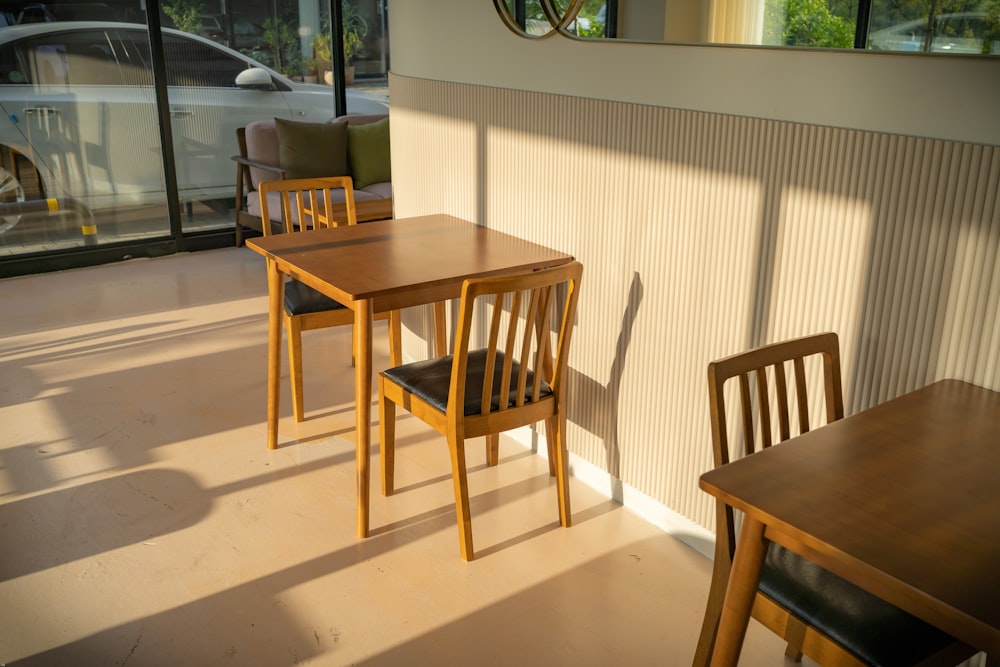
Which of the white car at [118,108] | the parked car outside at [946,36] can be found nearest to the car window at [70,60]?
the white car at [118,108]

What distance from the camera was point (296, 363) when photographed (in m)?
3.34

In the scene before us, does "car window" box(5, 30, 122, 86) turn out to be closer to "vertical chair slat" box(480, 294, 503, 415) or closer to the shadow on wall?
the shadow on wall

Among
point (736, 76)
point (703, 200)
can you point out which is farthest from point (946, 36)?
point (703, 200)

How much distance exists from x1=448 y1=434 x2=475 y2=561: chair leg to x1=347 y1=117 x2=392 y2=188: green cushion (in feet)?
11.6

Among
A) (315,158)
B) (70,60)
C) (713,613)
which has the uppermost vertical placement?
(70,60)

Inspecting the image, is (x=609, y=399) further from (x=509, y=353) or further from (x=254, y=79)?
(x=254, y=79)

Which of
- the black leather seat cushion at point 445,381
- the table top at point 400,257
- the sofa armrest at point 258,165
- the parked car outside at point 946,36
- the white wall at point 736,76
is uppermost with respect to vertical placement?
the parked car outside at point 946,36

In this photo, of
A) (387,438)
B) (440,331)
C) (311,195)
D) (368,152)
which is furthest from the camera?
(368,152)

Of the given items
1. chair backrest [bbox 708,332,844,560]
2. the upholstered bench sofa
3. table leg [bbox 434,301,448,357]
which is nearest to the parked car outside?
chair backrest [bbox 708,332,844,560]

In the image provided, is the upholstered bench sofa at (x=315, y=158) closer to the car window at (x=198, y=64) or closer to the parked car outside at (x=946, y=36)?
the car window at (x=198, y=64)

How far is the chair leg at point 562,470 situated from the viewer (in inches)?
108

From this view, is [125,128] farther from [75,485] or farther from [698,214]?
[698,214]

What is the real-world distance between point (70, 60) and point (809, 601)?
16.8 feet

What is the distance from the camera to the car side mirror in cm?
584
